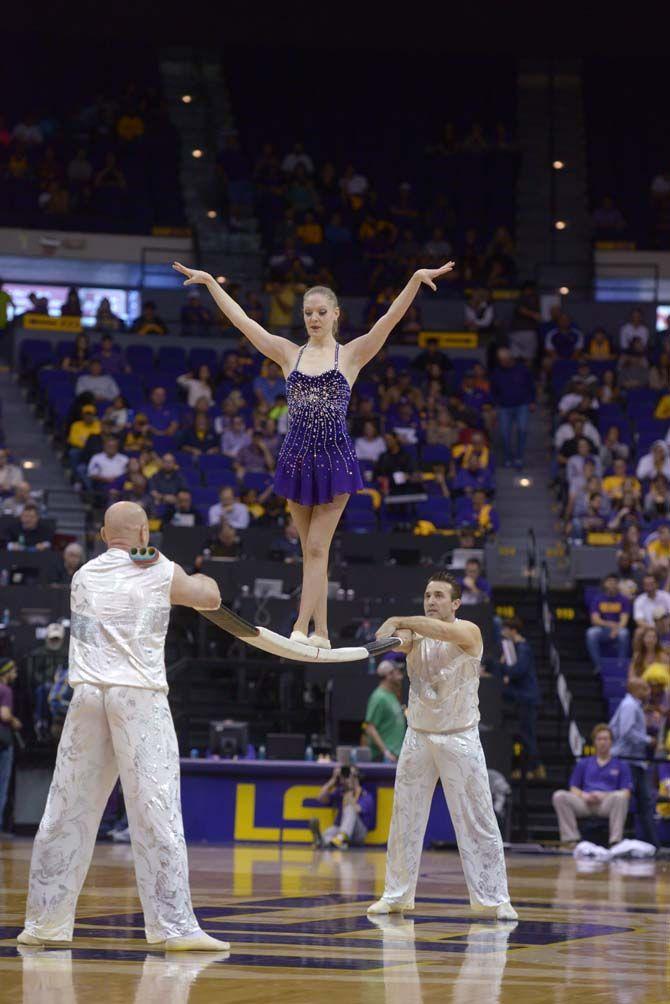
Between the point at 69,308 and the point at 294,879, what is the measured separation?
14.6 meters

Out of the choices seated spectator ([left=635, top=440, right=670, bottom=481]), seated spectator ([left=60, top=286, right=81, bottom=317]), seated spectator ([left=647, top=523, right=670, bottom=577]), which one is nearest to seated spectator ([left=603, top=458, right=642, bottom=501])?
seated spectator ([left=635, top=440, right=670, bottom=481])

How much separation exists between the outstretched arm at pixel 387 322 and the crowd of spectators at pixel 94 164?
19.2 m

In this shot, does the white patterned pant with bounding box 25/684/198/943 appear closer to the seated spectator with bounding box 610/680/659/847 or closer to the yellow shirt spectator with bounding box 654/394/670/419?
the seated spectator with bounding box 610/680/659/847

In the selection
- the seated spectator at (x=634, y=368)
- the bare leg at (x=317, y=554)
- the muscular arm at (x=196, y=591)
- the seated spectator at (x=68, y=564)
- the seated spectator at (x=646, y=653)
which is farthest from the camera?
the seated spectator at (x=634, y=368)

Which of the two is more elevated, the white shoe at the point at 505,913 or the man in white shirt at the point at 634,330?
the man in white shirt at the point at 634,330

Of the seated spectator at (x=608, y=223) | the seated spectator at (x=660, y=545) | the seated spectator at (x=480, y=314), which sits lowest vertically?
the seated spectator at (x=660, y=545)

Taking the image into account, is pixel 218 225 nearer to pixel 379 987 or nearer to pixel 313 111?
pixel 313 111

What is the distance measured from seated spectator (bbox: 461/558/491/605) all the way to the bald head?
33.3 feet

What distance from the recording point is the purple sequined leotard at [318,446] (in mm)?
7848

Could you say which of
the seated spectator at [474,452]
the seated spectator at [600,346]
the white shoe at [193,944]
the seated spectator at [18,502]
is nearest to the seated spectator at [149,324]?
the seated spectator at [474,452]

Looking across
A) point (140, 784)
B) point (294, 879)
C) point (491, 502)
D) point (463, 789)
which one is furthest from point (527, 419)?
point (140, 784)

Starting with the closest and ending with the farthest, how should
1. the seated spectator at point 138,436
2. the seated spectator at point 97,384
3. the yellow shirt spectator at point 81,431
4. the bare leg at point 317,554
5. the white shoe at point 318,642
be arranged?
the bare leg at point 317,554 < the white shoe at point 318,642 < the seated spectator at point 138,436 < the yellow shirt spectator at point 81,431 < the seated spectator at point 97,384

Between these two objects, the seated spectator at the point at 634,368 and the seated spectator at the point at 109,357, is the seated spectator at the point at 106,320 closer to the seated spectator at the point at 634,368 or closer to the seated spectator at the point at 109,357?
the seated spectator at the point at 109,357

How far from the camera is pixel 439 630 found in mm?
9172
